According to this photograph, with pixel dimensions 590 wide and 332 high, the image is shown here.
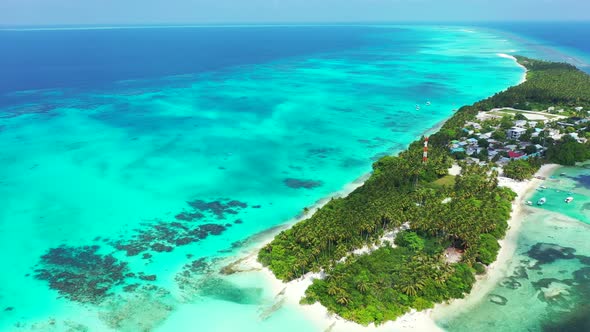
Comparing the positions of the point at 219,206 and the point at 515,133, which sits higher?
the point at 515,133

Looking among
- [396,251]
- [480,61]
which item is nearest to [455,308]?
[396,251]

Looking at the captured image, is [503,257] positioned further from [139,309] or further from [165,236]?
[165,236]

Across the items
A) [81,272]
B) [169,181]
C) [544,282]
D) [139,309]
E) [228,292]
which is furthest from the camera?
[169,181]

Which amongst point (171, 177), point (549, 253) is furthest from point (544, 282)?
point (171, 177)

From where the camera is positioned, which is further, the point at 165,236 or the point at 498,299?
the point at 165,236

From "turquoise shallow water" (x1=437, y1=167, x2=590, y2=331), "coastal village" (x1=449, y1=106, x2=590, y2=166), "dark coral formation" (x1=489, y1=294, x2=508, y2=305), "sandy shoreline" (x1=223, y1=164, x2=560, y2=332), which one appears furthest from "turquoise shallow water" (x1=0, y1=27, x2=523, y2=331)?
"dark coral formation" (x1=489, y1=294, x2=508, y2=305)

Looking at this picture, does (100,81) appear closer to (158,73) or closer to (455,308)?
(158,73)
